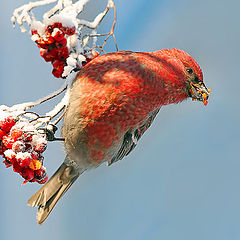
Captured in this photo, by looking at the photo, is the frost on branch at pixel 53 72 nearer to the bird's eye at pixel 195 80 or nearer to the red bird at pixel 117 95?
the red bird at pixel 117 95

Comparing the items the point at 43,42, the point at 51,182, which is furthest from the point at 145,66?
the point at 51,182

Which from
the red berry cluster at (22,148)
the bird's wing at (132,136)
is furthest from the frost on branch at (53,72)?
the bird's wing at (132,136)

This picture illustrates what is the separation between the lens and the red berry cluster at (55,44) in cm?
61

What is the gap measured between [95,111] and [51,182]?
0.24m

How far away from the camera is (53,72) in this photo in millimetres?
673

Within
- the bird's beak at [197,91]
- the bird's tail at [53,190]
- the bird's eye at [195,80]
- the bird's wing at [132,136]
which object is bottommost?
the bird's tail at [53,190]

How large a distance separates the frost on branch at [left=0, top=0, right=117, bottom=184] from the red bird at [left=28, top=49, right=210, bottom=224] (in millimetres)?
40

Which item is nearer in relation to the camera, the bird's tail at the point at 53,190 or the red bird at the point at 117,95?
the red bird at the point at 117,95

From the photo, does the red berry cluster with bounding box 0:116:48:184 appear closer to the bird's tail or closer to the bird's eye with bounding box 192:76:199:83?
the bird's tail

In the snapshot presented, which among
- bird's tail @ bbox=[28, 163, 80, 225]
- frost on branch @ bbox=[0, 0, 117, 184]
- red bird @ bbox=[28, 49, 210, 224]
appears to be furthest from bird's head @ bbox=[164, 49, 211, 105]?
bird's tail @ bbox=[28, 163, 80, 225]

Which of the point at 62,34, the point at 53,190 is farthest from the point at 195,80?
the point at 53,190

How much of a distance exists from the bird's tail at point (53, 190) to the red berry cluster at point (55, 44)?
0.23 m

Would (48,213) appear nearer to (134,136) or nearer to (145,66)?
(134,136)

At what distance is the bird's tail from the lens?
2.35 feet
